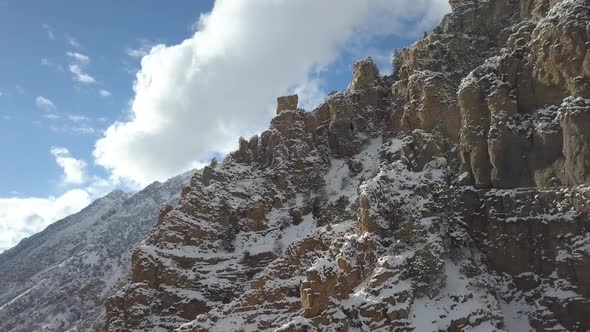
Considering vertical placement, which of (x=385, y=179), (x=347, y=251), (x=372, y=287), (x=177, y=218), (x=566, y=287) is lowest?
(x=566, y=287)

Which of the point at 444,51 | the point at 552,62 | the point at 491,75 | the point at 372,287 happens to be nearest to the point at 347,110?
the point at 444,51

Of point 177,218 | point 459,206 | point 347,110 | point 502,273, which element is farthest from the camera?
point 347,110

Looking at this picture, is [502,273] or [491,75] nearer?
[502,273]

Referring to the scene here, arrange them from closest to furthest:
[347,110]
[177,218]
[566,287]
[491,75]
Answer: [566,287] < [491,75] < [177,218] < [347,110]

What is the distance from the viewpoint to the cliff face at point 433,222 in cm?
5512

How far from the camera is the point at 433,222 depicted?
199ft

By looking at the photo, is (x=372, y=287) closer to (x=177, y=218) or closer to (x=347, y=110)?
(x=177, y=218)

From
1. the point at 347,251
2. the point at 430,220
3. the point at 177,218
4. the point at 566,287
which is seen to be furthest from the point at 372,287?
the point at 177,218

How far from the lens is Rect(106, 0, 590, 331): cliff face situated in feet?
181

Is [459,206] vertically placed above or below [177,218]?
below

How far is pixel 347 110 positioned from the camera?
348 feet

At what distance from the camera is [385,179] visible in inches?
2591

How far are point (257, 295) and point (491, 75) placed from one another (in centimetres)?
4196

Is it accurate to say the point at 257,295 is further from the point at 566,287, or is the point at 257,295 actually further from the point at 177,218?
the point at 566,287
